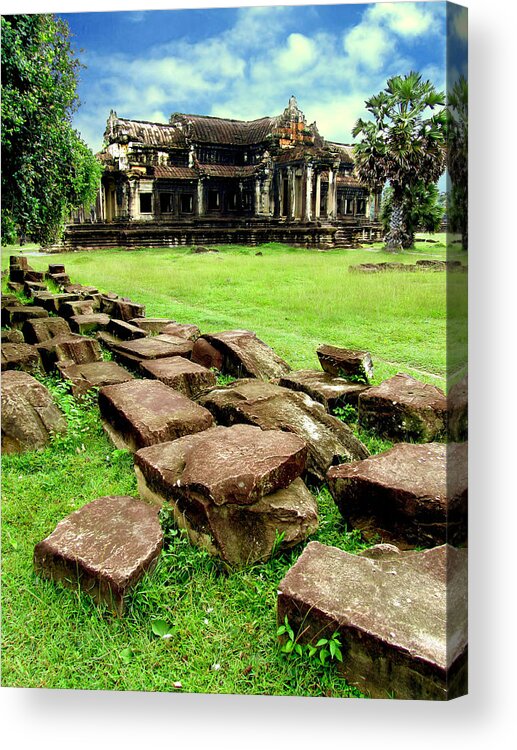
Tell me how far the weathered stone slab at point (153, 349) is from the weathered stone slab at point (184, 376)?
0.18 meters

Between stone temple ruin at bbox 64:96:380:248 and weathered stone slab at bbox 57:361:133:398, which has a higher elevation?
stone temple ruin at bbox 64:96:380:248

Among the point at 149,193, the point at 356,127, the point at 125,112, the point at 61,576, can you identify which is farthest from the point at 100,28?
the point at 61,576

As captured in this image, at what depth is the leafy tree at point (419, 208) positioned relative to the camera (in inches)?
131

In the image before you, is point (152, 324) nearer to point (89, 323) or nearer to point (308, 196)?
point (89, 323)

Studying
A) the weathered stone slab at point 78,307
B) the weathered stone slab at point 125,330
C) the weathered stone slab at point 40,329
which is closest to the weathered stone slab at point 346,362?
the weathered stone slab at point 125,330

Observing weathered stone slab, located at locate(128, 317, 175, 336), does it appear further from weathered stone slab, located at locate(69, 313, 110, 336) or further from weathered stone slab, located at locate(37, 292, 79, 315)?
weathered stone slab, located at locate(37, 292, 79, 315)

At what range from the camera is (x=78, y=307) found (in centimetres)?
500

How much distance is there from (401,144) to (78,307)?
2722 mm

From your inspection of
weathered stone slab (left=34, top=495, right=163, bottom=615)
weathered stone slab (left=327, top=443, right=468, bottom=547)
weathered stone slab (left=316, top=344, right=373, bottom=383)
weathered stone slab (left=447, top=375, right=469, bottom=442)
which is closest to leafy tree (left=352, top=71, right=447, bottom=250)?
weathered stone slab (left=316, top=344, right=373, bottom=383)

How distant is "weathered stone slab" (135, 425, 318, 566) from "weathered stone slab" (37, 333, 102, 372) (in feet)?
6.20

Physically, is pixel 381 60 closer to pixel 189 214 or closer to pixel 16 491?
pixel 189 214

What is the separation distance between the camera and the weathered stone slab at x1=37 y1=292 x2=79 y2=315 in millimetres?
4748

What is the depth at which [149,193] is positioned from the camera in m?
4.54

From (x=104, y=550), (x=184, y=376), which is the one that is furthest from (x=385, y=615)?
(x=184, y=376)
